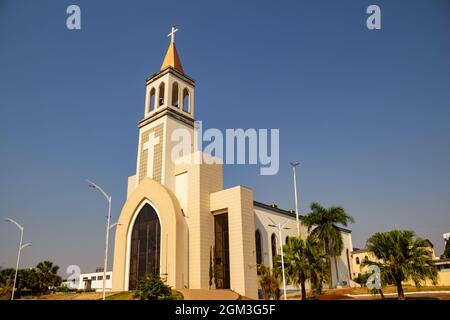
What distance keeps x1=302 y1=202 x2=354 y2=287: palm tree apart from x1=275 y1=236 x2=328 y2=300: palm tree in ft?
59.4

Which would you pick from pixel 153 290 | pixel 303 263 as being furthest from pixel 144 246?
pixel 303 263

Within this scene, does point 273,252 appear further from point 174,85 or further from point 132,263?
point 174,85

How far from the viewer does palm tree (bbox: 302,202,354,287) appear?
47.4 meters

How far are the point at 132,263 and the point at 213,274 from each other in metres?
10.1

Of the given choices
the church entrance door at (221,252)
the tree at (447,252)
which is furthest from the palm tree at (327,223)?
the tree at (447,252)

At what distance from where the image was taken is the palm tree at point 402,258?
24.4 m

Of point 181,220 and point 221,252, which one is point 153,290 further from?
point 221,252

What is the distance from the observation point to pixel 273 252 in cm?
4216

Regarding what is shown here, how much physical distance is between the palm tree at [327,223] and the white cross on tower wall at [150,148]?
22.2 m

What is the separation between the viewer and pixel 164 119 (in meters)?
43.2
